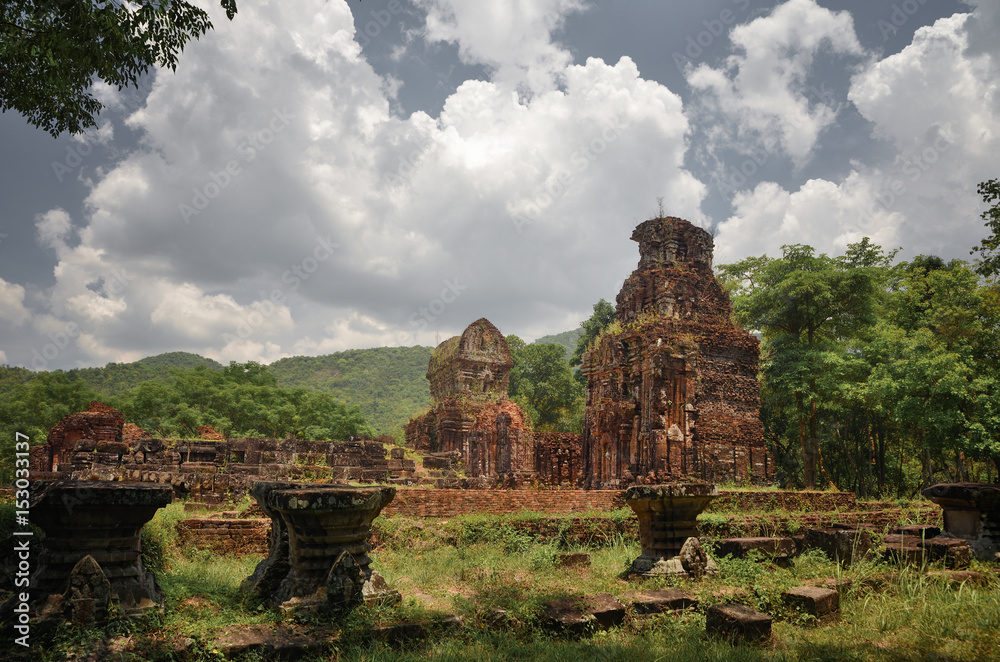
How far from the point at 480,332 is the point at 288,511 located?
24056 millimetres

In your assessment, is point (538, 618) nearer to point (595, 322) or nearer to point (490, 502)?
point (490, 502)

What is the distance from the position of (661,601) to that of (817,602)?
1.34 metres

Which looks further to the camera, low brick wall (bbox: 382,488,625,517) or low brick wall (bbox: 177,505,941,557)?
low brick wall (bbox: 382,488,625,517)

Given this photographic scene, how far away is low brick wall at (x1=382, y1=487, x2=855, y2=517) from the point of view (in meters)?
10.4

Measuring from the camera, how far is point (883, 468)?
941 inches

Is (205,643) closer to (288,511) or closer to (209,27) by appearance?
(288,511)

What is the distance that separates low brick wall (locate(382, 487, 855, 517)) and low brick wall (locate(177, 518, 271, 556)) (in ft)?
6.69

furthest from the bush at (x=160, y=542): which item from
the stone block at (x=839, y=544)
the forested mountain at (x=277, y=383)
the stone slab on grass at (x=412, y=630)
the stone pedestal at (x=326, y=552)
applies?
the forested mountain at (x=277, y=383)

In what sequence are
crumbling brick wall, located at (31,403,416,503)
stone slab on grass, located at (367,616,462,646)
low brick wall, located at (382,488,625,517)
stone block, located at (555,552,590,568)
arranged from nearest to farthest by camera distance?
stone slab on grass, located at (367,616,462,646) → stone block, located at (555,552,590,568) → low brick wall, located at (382,488,625,517) → crumbling brick wall, located at (31,403,416,503)

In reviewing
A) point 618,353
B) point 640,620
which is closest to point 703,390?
point 618,353

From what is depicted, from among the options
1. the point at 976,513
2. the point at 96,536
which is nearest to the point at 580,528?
the point at 976,513

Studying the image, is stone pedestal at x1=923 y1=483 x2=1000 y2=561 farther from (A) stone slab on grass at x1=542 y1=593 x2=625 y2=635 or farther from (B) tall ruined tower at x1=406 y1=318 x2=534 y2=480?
(B) tall ruined tower at x1=406 y1=318 x2=534 y2=480

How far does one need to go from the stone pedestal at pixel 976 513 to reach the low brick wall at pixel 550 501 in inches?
214

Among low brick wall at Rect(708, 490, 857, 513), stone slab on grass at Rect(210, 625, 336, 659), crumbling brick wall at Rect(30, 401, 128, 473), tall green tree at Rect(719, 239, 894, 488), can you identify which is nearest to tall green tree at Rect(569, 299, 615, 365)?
tall green tree at Rect(719, 239, 894, 488)
